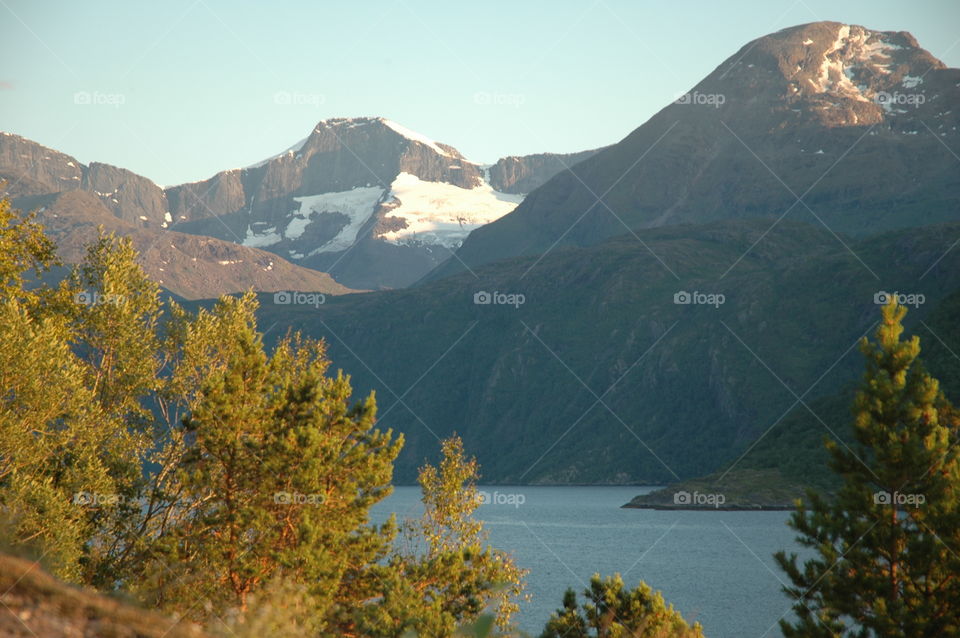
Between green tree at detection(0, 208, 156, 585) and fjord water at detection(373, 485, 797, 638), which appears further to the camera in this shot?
fjord water at detection(373, 485, 797, 638)

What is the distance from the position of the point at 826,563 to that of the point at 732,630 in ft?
178

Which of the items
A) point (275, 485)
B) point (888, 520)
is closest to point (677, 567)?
point (888, 520)

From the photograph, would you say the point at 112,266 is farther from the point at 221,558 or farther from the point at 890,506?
the point at 890,506

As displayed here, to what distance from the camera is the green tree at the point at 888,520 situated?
41.2m

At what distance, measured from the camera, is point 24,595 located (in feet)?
31.2

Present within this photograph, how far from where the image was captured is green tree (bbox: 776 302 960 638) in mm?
41219

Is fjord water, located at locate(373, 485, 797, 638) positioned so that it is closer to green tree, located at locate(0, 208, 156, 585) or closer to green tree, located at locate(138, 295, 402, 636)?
green tree, located at locate(138, 295, 402, 636)

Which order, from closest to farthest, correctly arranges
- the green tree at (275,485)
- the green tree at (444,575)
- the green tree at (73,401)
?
the green tree at (444,575)
the green tree at (73,401)
the green tree at (275,485)

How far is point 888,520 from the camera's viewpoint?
4319 centimetres

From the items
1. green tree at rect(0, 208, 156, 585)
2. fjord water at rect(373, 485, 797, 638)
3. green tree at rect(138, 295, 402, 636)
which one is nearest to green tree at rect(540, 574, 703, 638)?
green tree at rect(138, 295, 402, 636)

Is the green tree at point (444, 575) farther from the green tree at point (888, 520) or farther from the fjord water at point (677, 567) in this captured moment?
the fjord water at point (677, 567)

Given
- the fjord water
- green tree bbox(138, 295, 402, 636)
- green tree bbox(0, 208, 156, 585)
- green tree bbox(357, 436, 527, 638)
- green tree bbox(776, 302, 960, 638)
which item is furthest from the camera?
the fjord water

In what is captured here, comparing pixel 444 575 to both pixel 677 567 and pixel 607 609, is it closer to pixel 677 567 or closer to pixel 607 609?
pixel 607 609

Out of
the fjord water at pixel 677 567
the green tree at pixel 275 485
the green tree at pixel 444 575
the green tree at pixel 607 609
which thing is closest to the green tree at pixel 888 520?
the green tree at pixel 607 609
